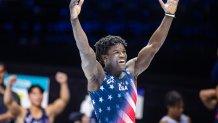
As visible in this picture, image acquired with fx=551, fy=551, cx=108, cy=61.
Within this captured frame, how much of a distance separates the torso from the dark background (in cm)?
440

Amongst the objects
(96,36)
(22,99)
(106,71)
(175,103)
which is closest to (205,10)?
(96,36)

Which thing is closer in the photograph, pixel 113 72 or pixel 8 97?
pixel 113 72

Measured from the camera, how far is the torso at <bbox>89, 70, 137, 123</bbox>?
4566 millimetres

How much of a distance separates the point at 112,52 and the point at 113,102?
1.40 feet

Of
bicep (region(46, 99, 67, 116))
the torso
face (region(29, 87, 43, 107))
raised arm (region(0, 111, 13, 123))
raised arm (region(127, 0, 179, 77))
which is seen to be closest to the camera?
the torso

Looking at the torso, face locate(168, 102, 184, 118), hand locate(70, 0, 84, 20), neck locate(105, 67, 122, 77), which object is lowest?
face locate(168, 102, 184, 118)

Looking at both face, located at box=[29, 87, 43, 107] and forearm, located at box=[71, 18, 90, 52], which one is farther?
face, located at box=[29, 87, 43, 107]

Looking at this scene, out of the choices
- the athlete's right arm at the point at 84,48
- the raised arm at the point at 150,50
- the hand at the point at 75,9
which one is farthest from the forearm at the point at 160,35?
the hand at the point at 75,9

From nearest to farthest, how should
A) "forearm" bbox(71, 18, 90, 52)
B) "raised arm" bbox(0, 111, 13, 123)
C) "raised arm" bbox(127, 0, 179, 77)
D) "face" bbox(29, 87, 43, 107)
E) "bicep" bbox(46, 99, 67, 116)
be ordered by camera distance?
"forearm" bbox(71, 18, 90, 52)
"raised arm" bbox(127, 0, 179, 77)
"face" bbox(29, 87, 43, 107)
"raised arm" bbox(0, 111, 13, 123)
"bicep" bbox(46, 99, 67, 116)

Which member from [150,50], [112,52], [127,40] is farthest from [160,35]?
[127,40]

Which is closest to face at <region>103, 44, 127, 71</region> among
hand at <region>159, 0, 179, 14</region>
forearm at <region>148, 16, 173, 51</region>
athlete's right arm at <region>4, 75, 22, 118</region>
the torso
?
the torso

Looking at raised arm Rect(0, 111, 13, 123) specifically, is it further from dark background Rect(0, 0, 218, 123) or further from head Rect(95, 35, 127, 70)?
head Rect(95, 35, 127, 70)

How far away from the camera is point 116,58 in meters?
4.63

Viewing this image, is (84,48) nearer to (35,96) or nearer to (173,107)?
(173,107)
